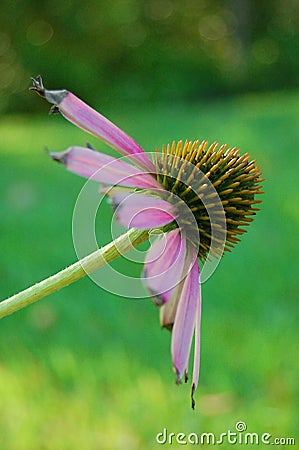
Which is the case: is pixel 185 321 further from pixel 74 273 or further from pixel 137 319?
pixel 137 319

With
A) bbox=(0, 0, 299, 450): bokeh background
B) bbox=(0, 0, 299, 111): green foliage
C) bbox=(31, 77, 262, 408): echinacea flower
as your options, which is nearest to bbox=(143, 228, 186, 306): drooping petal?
bbox=(31, 77, 262, 408): echinacea flower

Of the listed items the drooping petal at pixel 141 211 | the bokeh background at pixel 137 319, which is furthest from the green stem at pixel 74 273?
the bokeh background at pixel 137 319

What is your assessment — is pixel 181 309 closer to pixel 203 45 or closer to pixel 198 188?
pixel 198 188

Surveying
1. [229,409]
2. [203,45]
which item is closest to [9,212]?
[229,409]

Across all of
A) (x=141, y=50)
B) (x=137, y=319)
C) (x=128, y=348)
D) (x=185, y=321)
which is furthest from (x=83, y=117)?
(x=141, y=50)

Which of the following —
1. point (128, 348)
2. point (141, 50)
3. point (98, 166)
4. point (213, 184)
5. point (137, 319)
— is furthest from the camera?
point (141, 50)

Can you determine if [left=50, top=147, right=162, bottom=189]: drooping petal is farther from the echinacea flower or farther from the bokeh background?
the bokeh background
